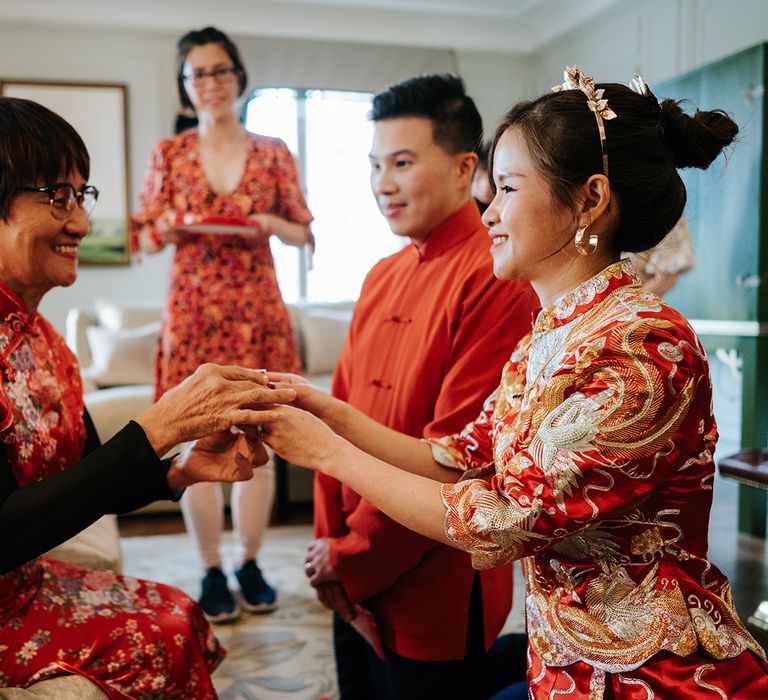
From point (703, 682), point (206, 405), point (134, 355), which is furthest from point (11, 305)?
point (134, 355)

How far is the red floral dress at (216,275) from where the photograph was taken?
2.66m

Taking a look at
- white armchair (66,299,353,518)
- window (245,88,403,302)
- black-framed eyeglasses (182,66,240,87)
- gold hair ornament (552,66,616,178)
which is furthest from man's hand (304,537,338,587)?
window (245,88,403,302)

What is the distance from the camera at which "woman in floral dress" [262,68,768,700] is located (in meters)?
0.94

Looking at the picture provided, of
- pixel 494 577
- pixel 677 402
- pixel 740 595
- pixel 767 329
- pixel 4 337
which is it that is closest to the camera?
pixel 677 402

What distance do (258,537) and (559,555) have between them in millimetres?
1943

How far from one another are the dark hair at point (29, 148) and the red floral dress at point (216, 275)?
1.35 m

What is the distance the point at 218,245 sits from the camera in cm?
268

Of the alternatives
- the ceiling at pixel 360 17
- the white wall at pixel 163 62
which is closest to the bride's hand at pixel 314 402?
the white wall at pixel 163 62

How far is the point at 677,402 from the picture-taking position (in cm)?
94

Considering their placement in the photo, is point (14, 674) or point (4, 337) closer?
point (14, 674)

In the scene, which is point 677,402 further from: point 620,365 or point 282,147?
point 282,147

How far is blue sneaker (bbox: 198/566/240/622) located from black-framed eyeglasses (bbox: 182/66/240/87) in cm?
166

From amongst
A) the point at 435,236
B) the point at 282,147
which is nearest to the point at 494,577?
the point at 435,236

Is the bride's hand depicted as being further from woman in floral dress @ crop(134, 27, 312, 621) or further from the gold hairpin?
woman in floral dress @ crop(134, 27, 312, 621)
